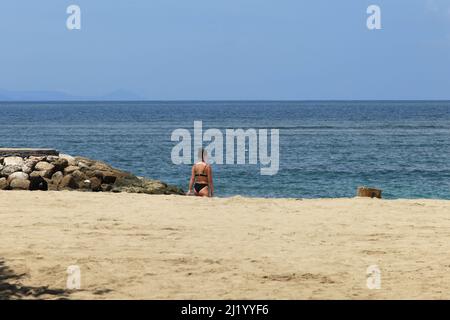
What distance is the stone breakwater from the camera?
70.9 ft

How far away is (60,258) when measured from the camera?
10.7 m

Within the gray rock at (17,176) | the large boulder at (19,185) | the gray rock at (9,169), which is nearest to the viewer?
the large boulder at (19,185)

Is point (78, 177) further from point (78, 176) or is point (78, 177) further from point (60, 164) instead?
point (60, 164)

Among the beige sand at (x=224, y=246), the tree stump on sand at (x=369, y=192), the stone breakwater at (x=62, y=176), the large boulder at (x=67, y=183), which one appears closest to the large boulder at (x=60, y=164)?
the stone breakwater at (x=62, y=176)

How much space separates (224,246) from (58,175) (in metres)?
12.5

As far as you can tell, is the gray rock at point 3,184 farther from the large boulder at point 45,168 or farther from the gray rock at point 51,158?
the gray rock at point 51,158

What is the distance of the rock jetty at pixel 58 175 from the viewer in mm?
21656

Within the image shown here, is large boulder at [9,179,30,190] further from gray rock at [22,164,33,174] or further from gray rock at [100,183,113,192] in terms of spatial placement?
gray rock at [100,183,113,192]

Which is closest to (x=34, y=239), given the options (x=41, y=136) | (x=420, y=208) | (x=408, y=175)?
(x=420, y=208)

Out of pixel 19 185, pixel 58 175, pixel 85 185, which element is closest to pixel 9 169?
pixel 19 185

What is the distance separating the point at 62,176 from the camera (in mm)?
23328

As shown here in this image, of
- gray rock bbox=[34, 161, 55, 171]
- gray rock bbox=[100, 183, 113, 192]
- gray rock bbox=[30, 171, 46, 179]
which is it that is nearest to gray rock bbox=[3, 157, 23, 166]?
gray rock bbox=[34, 161, 55, 171]

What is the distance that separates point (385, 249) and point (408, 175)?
105 feet
